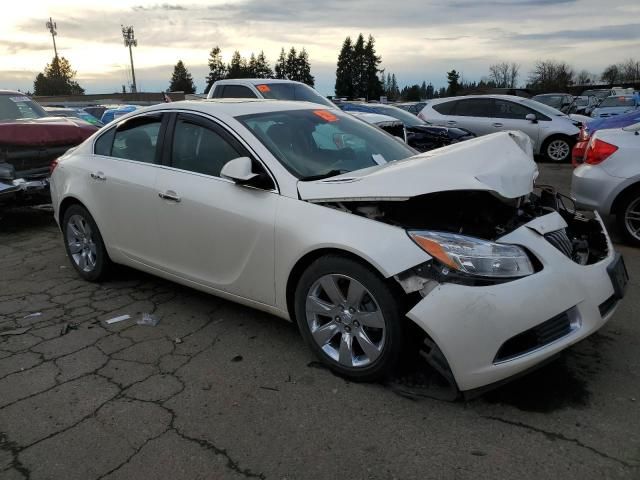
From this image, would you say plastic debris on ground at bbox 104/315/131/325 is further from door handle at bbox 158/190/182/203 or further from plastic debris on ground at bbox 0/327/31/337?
door handle at bbox 158/190/182/203

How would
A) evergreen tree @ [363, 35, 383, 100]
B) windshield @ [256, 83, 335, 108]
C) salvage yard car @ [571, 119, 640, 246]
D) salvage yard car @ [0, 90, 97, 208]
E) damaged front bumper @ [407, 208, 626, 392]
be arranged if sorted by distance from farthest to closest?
evergreen tree @ [363, 35, 383, 100] → windshield @ [256, 83, 335, 108] → salvage yard car @ [0, 90, 97, 208] → salvage yard car @ [571, 119, 640, 246] → damaged front bumper @ [407, 208, 626, 392]

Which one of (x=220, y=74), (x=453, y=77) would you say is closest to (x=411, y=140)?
(x=453, y=77)

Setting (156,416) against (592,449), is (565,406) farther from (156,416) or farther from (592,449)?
(156,416)

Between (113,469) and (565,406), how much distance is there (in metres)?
2.28

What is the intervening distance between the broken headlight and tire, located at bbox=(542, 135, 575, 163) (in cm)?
1128

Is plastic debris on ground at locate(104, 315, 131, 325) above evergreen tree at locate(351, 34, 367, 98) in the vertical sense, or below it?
below

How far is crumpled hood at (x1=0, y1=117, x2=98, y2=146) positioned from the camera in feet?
23.2

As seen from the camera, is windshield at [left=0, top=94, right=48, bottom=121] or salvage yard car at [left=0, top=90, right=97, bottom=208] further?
windshield at [left=0, top=94, right=48, bottom=121]

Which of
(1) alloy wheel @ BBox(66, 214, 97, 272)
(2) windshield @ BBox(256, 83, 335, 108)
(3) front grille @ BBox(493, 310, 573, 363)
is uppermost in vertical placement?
(2) windshield @ BBox(256, 83, 335, 108)

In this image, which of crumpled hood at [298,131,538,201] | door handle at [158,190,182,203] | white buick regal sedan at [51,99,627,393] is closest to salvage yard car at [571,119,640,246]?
white buick regal sedan at [51,99,627,393]

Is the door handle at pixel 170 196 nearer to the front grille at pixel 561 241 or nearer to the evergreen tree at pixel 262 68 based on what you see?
the front grille at pixel 561 241

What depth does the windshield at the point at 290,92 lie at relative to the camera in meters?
9.85

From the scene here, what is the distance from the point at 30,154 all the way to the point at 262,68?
89343 mm

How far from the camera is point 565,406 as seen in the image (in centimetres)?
285
